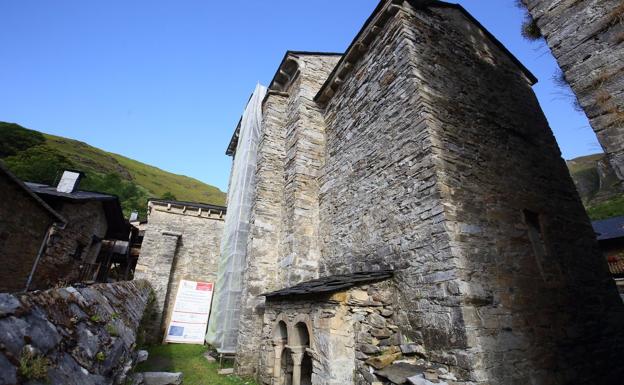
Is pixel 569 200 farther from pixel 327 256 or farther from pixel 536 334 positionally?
pixel 327 256

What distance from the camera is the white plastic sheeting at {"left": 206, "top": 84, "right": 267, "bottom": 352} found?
7906 mm

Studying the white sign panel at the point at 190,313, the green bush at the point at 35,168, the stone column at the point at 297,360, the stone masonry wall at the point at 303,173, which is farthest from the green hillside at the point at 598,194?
the green bush at the point at 35,168

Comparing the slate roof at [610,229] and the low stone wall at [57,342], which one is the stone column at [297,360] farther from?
the slate roof at [610,229]

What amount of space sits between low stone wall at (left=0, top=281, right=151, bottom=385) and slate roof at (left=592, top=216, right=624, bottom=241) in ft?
61.7

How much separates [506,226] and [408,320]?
2128 millimetres

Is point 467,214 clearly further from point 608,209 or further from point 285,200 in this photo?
point 608,209

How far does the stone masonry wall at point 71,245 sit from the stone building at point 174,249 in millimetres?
2040

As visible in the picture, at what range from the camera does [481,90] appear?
5.66 metres

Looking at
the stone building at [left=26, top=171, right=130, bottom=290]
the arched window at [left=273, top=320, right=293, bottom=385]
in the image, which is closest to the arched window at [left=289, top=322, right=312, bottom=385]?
the arched window at [left=273, top=320, right=293, bottom=385]

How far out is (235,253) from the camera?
342 inches

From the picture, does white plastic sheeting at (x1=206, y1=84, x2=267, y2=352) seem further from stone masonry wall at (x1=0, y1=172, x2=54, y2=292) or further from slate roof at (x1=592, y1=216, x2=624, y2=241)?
slate roof at (x1=592, y1=216, x2=624, y2=241)

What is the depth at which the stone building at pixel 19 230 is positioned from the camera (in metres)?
7.15

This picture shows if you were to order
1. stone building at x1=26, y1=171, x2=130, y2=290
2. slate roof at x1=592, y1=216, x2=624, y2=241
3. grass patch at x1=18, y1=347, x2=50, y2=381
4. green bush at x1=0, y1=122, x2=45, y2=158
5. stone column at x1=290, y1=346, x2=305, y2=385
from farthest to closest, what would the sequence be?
1. green bush at x1=0, y1=122, x2=45, y2=158
2. slate roof at x1=592, y1=216, x2=624, y2=241
3. stone building at x1=26, y1=171, x2=130, y2=290
4. stone column at x1=290, y1=346, x2=305, y2=385
5. grass patch at x1=18, y1=347, x2=50, y2=381

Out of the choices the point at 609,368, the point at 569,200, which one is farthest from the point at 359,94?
the point at 609,368
